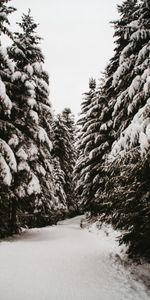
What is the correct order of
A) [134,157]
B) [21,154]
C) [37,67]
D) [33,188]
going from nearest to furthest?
[134,157], [21,154], [33,188], [37,67]

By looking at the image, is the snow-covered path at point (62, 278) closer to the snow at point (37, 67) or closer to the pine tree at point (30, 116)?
the pine tree at point (30, 116)

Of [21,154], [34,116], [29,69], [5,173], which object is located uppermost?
[29,69]

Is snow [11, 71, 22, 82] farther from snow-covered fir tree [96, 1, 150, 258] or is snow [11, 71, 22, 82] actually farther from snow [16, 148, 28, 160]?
snow-covered fir tree [96, 1, 150, 258]

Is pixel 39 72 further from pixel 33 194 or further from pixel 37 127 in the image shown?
pixel 33 194

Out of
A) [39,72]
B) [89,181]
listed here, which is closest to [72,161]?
[89,181]

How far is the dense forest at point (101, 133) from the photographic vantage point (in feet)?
28.9

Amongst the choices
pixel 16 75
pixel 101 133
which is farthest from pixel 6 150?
pixel 101 133

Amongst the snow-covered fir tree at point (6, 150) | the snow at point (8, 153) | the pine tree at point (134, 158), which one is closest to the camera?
the pine tree at point (134, 158)

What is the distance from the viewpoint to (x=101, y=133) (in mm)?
22000

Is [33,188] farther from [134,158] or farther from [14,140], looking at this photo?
[134,158]

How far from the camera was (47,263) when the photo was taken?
9203 mm

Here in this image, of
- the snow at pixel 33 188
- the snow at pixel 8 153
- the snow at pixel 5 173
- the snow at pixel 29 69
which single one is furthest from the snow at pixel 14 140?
the snow at pixel 29 69

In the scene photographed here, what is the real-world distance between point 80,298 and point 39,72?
46.6 feet

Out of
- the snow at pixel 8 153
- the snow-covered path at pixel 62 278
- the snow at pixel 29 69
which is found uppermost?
the snow at pixel 29 69
